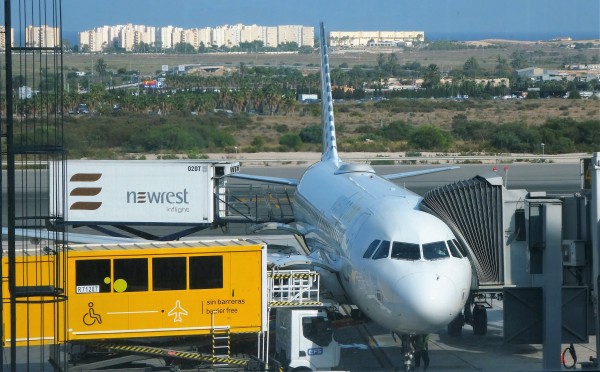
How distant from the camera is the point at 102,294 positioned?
2200 centimetres

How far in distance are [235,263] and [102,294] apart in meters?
2.94

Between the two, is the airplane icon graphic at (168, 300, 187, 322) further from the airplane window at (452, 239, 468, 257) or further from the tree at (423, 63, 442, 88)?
the tree at (423, 63, 442, 88)

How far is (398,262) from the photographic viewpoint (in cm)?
2177

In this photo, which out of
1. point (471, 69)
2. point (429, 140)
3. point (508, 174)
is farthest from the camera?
point (471, 69)

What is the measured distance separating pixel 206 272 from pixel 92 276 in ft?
8.07

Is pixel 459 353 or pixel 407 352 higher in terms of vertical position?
pixel 407 352

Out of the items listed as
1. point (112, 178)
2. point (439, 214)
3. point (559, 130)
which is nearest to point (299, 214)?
point (112, 178)

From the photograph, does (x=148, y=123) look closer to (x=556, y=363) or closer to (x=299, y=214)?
(x=299, y=214)

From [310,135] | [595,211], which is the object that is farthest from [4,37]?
[310,135]

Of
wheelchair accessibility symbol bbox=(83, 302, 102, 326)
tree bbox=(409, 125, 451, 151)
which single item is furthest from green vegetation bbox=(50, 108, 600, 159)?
wheelchair accessibility symbol bbox=(83, 302, 102, 326)

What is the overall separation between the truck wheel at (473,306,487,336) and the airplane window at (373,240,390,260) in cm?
629

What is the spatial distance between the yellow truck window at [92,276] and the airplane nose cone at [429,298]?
20.7 ft

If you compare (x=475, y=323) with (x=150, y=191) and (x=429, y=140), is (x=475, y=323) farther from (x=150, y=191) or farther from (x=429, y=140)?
(x=429, y=140)

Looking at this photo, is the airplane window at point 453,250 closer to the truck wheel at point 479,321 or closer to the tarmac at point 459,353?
the tarmac at point 459,353
